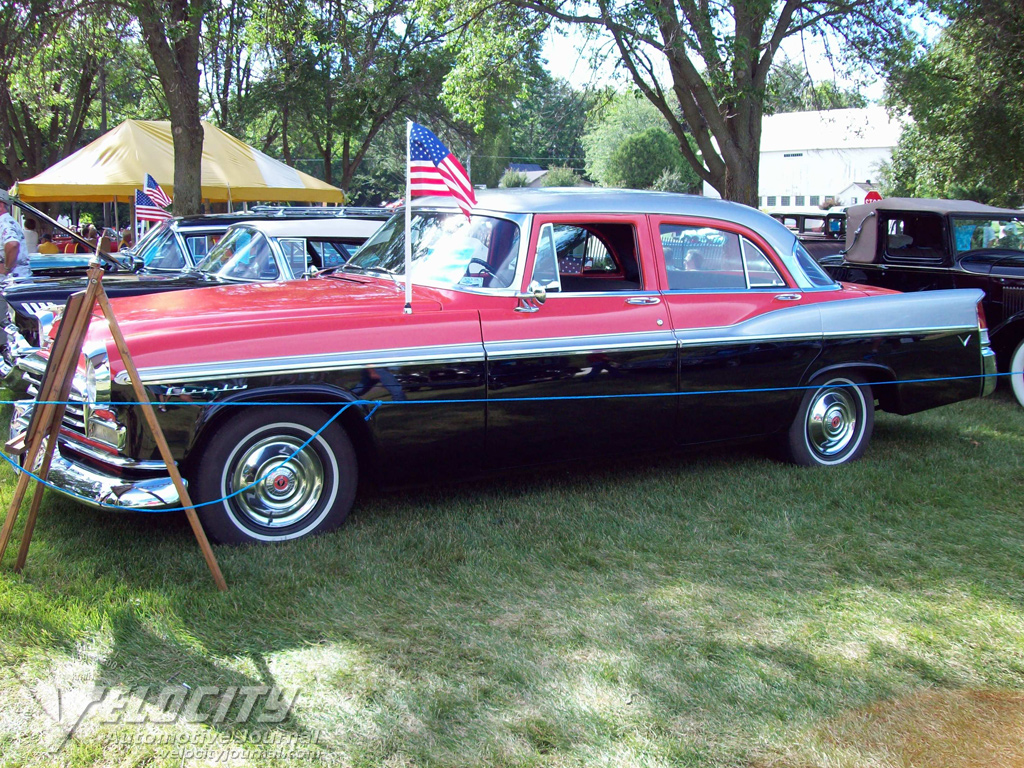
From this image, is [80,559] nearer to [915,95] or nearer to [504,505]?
[504,505]

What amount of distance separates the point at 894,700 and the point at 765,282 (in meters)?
3.16

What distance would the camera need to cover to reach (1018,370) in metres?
8.30

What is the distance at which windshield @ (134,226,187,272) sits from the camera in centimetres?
932

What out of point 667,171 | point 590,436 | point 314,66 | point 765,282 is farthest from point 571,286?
point 667,171

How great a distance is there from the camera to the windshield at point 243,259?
7.86m

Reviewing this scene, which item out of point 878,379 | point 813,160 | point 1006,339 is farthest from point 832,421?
point 813,160

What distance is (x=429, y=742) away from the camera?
2957mm

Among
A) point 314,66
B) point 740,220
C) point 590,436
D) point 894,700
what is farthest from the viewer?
point 314,66

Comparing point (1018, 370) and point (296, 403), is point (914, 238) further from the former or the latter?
point (296, 403)

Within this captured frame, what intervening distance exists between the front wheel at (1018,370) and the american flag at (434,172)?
5821 millimetres

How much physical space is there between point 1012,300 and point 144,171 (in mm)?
14005

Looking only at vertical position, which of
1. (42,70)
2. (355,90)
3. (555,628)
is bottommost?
(555,628)

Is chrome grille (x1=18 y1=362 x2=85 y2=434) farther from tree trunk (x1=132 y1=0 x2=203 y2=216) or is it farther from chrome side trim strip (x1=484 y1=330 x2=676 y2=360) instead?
tree trunk (x1=132 y1=0 x2=203 y2=216)

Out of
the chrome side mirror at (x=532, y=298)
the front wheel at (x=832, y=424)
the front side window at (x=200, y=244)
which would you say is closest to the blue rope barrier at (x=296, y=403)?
the chrome side mirror at (x=532, y=298)
